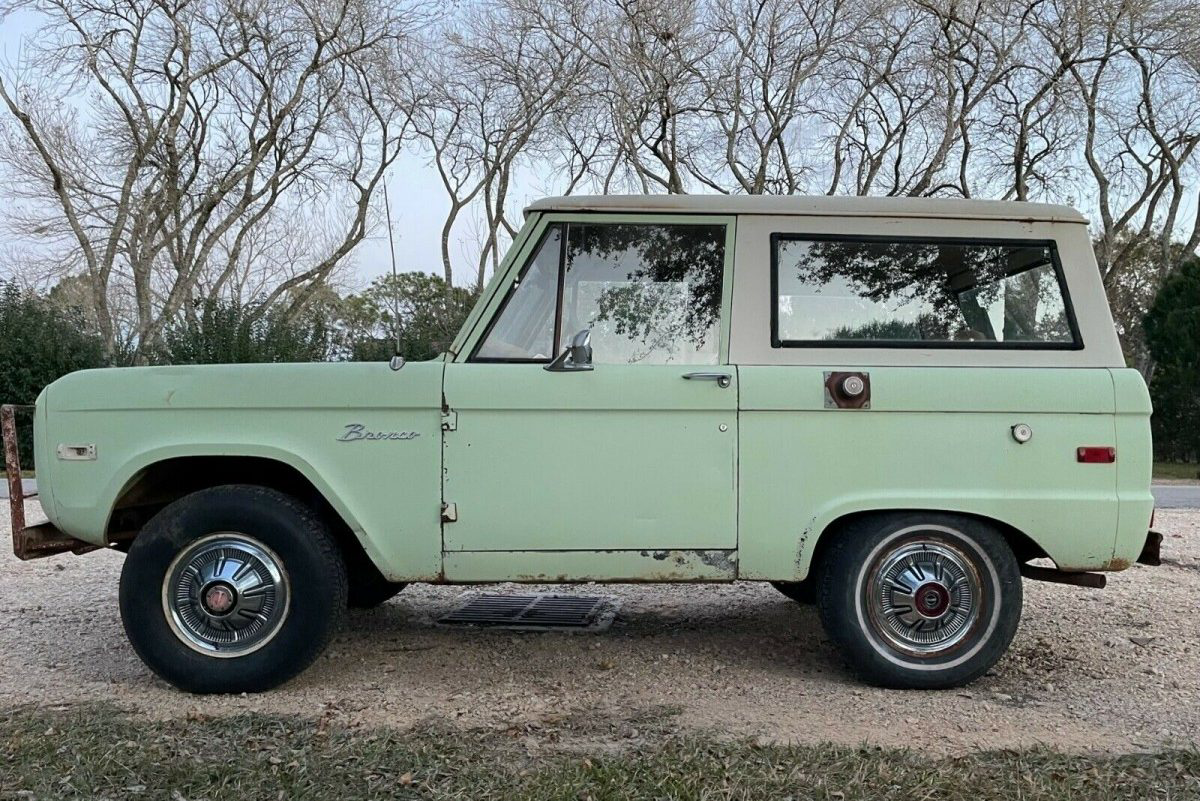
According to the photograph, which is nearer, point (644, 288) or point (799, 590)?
point (644, 288)

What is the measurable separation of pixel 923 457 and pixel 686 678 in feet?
4.59

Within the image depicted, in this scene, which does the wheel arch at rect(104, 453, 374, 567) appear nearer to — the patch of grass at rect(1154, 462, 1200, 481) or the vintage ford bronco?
the vintage ford bronco

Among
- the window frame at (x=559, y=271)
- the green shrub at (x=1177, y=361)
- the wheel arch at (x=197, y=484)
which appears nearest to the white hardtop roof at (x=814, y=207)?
the window frame at (x=559, y=271)

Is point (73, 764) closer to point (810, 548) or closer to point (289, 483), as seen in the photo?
point (289, 483)

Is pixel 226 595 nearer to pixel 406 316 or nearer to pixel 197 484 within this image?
pixel 197 484

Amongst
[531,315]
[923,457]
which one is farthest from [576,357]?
[923,457]

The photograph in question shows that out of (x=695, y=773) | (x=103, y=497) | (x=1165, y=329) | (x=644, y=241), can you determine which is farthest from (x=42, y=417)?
(x=1165, y=329)

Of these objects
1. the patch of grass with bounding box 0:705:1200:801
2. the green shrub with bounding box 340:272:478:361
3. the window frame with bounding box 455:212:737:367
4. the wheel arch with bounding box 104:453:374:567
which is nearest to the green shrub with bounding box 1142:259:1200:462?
the green shrub with bounding box 340:272:478:361

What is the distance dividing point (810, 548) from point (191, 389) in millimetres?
2621

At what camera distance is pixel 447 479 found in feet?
13.4

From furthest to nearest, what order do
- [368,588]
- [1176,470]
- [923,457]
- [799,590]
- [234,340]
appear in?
[1176,470] → [234,340] → [799,590] → [368,588] → [923,457]

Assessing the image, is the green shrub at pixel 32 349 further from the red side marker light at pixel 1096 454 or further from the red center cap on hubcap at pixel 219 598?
the red side marker light at pixel 1096 454

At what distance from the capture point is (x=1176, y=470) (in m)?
20.5

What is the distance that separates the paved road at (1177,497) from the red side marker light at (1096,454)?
29.9ft
